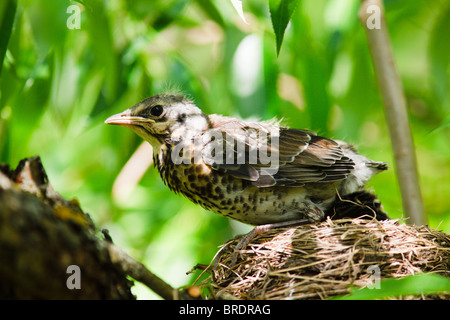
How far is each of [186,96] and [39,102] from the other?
876 mm

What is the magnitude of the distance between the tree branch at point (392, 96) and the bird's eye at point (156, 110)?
1333 millimetres

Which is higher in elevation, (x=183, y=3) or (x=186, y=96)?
(x=183, y=3)

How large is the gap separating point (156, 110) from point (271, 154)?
28.8 inches

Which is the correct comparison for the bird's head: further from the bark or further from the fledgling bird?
the bark

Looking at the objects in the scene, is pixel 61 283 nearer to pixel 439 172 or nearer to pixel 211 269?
pixel 211 269

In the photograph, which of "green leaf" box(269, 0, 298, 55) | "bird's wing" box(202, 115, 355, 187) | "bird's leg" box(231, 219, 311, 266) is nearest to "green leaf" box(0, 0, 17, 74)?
"green leaf" box(269, 0, 298, 55)

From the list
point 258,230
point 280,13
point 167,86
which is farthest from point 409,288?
point 167,86

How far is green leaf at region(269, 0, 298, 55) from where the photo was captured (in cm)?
188

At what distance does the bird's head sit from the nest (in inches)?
32.0

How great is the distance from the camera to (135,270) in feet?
5.28

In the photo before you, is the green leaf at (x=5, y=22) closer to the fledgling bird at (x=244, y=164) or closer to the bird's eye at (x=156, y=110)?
the fledgling bird at (x=244, y=164)

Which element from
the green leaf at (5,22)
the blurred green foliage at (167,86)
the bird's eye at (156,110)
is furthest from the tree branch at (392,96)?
the green leaf at (5,22)

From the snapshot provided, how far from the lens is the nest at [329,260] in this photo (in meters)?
2.27
